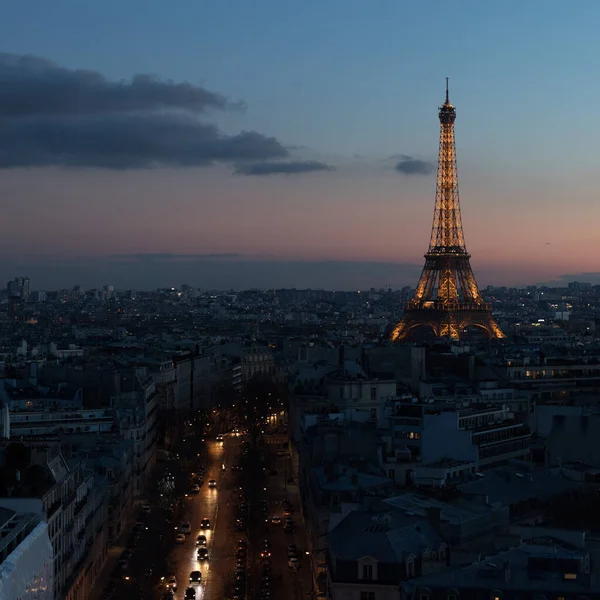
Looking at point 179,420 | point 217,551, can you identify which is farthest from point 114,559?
point 179,420

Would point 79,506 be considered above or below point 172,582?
above

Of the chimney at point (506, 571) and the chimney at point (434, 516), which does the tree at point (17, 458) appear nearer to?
the chimney at point (434, 516)

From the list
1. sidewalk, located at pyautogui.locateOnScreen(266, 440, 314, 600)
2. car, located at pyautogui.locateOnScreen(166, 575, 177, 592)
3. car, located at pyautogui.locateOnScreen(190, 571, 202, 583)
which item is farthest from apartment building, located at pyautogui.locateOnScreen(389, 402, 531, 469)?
car, located at pyautogui.locateOnScreen(166, 575, 177, 592)

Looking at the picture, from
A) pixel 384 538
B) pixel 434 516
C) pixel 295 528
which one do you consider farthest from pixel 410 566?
pixel 295 528

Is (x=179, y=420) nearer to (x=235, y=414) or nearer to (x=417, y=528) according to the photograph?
(x=235, y=414)

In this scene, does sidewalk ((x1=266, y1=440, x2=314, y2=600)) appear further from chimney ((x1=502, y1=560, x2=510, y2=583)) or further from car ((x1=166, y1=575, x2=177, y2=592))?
chimney ((x1=502, y1=560, x2=510, y2=583))

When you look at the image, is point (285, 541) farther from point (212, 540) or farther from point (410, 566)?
point (410, 566)

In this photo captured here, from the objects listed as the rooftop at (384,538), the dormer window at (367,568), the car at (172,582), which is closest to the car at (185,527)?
the car at (172,582)
